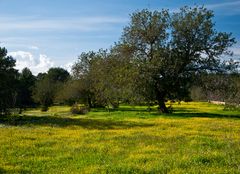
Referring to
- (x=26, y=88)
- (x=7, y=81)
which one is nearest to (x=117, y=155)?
(x=7, y=81)

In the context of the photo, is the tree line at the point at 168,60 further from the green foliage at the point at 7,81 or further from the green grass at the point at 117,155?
the green grass at the point at 117,155

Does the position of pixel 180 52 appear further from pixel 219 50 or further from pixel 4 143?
pixel 4 143

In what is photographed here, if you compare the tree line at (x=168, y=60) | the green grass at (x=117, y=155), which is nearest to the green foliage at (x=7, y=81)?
the tree line at (x=168, y=60)

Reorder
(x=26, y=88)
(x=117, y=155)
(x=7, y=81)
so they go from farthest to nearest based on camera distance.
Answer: (x=26, y=88) < (x=7, y=81) < (x=117, y=155)

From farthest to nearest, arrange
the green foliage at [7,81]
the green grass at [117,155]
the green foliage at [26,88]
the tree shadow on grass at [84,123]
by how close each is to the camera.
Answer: the green foliage at [26,88], the green foliage at [7,81], the tree shadow on grass at [84,123], the green grass at [117,155]

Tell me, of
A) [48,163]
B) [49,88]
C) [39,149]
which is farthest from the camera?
[49,88]

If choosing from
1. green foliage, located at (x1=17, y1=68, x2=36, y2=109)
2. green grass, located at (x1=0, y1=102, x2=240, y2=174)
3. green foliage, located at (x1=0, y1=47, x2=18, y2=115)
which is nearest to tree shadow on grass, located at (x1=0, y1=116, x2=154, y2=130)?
green foliage, located at (x1=0, y1=47, x2=18, y2=115)

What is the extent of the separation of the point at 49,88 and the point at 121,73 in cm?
5087

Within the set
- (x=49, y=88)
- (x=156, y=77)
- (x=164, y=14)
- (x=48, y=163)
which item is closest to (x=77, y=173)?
(x=48, y=163)

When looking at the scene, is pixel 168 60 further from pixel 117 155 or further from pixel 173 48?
pixel 117 155

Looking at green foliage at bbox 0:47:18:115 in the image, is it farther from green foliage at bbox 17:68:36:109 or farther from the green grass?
green foliage at bbox 17:68:36:109

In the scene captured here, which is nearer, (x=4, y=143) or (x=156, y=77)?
(x=4, y=143)

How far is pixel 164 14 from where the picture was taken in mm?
64188

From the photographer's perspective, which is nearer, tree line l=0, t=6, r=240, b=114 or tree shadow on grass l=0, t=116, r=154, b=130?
tree shadow on grass l=0, t=116, r=154, b=130
